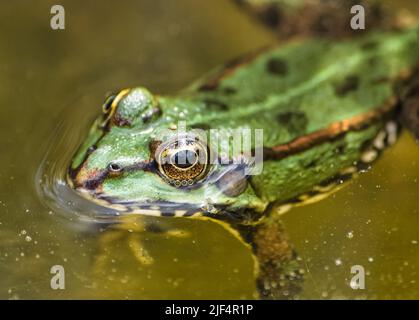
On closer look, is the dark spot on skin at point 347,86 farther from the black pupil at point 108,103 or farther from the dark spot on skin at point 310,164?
the black pupil at point 108,103

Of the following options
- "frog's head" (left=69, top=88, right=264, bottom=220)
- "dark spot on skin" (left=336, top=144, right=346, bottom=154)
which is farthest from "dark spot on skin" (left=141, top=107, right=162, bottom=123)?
"dark spot on skin" (left=336, top=144, right=346, bottom=154)

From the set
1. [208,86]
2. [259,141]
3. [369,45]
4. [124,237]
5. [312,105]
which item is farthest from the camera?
[369,45]

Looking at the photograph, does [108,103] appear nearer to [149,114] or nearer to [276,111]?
[149,114]

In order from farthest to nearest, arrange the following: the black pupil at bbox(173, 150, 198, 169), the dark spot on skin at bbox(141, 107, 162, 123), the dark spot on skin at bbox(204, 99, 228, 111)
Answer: the dark spot on skin at bbox(204, 99, 228, 111), the dark spot on skin at bbox(141, 107, 162, 123), the black pupil at bbox(173, 150, 198, 169)

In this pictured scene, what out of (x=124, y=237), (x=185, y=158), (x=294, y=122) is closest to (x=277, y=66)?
(x=294, y=122)

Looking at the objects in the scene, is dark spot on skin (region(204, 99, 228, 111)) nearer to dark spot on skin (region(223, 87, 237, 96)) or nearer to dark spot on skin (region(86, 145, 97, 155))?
dark spot on skin (region(223, 87, 237, 96))

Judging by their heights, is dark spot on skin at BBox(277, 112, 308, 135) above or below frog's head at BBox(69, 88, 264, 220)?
above

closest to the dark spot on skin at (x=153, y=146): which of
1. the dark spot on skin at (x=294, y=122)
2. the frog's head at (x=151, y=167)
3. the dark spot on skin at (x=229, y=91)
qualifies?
the frog's head at (x=151, y=167)
